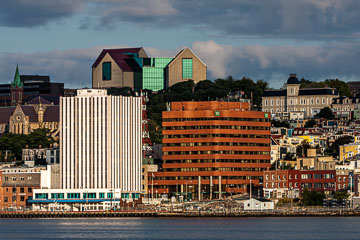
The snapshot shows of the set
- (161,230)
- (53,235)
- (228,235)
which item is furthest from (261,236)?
(53,235)

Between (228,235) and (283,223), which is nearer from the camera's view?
(228,235)

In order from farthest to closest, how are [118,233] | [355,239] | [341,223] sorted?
[341,223]
[118,233]
[355,239]

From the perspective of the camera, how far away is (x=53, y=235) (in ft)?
613

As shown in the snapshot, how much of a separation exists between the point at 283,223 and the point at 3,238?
154 ft

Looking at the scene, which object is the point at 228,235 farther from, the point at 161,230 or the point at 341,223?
the point at 341,223

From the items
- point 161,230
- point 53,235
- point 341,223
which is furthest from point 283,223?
point 53,235

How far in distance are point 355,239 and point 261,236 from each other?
14.6 meters

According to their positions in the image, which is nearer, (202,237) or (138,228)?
(202,237)

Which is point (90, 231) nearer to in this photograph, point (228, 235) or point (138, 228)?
point (138, 228)

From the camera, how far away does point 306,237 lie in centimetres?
17725

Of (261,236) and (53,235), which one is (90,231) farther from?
(261,236)

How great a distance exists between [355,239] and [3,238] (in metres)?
53.3

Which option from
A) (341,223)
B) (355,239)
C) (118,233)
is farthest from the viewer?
(341,223)

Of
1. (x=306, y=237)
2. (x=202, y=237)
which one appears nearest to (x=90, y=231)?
(x=202, y=237)
